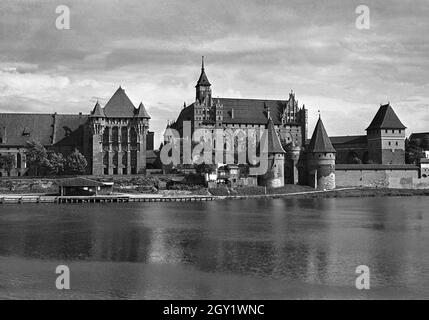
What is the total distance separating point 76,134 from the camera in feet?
298

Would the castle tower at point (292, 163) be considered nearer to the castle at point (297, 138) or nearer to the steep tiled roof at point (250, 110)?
the castle at point (297, 138)

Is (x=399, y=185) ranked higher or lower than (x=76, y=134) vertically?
lower

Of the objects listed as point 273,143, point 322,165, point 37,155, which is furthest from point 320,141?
point 37,155

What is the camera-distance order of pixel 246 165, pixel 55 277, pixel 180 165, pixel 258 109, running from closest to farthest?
pixel 55 277 < pixel 246 165 < pixel 180 165 < pixel 258 109

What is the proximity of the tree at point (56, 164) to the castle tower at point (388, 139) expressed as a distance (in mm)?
48581

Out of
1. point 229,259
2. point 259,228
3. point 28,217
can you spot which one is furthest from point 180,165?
point 229,259

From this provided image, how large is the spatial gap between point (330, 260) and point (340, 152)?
72.7 metres

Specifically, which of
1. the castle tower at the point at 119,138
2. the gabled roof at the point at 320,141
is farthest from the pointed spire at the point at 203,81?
the gabled roof at the point at 320,141

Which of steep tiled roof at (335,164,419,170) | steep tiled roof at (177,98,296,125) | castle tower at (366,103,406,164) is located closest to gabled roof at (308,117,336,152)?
steep tiled roof at (335,164,419,170)

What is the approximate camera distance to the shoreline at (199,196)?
66375 millimetres

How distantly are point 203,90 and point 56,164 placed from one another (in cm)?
2759

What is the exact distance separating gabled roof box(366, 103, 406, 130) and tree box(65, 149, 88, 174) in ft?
155
